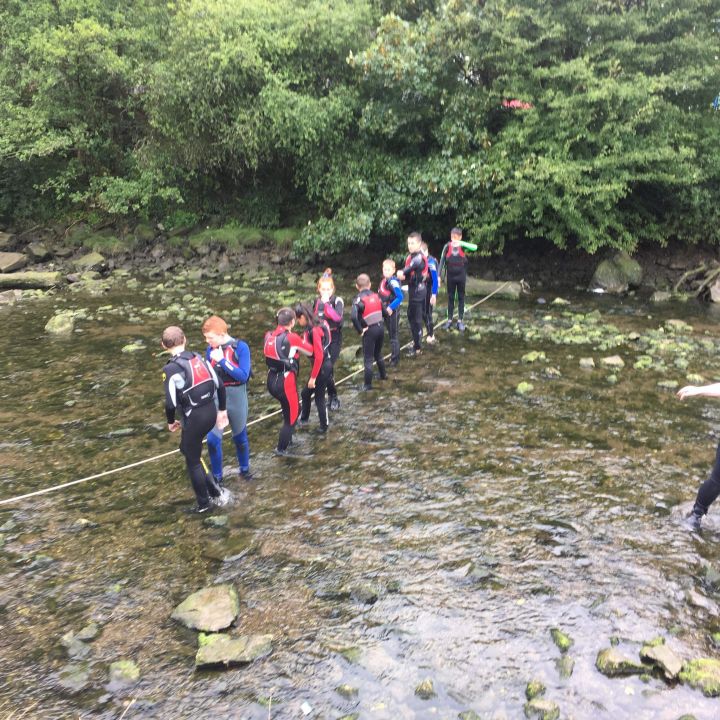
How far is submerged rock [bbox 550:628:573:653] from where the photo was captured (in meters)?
4.81

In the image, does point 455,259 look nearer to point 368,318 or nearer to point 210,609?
point 368,318

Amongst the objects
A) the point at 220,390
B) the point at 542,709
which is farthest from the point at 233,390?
the point at 542,709

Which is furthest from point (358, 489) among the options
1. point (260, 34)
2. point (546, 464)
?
point (260, 34)

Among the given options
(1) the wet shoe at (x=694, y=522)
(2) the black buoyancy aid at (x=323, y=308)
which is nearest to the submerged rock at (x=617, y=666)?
(1) the wet shoe at (x=694, y=522)

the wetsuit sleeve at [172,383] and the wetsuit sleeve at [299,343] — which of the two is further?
the wetsuit sleeve at [299,343]

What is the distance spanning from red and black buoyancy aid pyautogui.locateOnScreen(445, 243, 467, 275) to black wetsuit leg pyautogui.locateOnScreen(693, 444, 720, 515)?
8575mm

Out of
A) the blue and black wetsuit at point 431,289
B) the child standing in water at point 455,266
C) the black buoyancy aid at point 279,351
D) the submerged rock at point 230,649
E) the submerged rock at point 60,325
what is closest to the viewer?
the submerged rock at point 230,649

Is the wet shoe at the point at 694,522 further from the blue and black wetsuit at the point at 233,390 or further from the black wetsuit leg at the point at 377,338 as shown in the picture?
the black wetsuit leg at the point at 377,338

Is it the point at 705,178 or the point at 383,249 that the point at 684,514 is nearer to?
the point at 705,178

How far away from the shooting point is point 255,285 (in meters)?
21.7

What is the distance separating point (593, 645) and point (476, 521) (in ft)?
6.51

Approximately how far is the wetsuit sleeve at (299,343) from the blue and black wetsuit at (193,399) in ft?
4.59

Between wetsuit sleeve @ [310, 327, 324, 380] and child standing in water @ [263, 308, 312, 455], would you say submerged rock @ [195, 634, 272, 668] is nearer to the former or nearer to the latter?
child standing in water @ [263, 308, 312, 455]

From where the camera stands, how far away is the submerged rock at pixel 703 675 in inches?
171
